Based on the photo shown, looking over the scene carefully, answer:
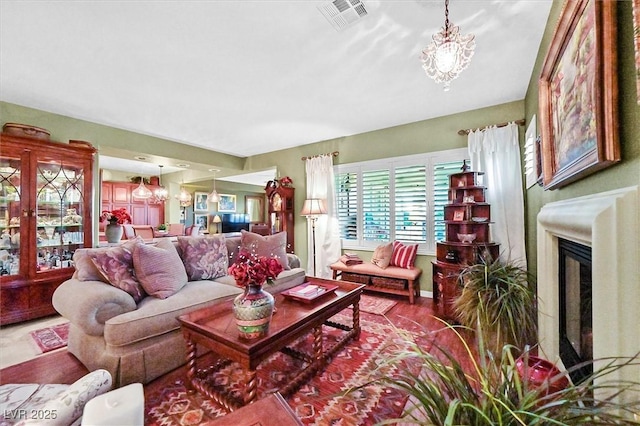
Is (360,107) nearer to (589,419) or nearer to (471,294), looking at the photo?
(471,294)

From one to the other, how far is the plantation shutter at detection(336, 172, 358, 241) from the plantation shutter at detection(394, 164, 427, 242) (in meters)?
0.70

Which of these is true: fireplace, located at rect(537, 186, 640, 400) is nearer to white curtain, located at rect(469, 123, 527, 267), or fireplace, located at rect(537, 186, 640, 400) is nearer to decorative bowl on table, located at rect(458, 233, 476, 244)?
decorative bowl on table, located at rect(458, 233, 476, 244)

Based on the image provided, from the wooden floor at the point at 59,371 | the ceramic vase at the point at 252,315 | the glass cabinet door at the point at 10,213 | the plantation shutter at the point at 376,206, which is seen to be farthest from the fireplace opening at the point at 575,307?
the glass cabinet door at the point at 10,213

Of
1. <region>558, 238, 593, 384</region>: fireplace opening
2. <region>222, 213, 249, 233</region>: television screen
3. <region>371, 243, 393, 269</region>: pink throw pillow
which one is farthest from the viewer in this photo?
<region>222, 213, 249, 233</region>: television screen

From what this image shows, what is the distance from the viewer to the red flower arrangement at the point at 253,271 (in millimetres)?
1539

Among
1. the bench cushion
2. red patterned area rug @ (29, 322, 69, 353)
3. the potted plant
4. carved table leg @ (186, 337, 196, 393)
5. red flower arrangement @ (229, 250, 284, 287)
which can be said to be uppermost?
red flower arrangement @ (229, 250, 284, 287)

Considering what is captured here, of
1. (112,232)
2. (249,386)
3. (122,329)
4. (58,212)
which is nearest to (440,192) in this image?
(249,386)

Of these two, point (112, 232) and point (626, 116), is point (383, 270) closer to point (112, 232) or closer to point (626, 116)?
point (626, 116)

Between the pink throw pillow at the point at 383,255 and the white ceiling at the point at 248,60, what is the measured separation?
1.84m

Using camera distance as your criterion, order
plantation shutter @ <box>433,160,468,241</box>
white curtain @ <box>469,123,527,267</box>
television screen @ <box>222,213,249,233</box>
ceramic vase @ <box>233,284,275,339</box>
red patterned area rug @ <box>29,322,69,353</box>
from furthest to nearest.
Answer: television screen @ <box>222,213,249,233</box>
plantation shutter @ <box>433,160,468,241</box>
white curtain @ <box>469,123,527,267</box>
red patterned area rug @ <box>29,322,69,353</box>
ceramic vase @ <box>233,284,275,339</box>

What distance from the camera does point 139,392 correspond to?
80cm

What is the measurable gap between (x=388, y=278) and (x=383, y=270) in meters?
0.13

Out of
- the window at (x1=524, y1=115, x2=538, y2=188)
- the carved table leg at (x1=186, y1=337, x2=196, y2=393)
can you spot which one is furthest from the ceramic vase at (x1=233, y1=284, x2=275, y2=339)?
the window at (x1=524, y1=115, x2=538, y2=188)

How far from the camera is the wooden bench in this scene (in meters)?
3.38
